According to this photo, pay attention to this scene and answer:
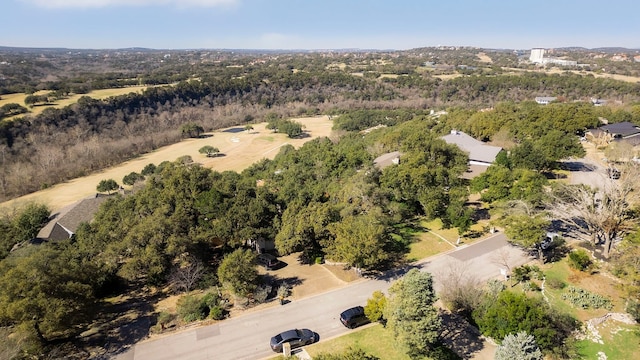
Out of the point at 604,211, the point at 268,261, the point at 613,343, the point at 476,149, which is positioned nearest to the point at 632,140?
the point at 476,149

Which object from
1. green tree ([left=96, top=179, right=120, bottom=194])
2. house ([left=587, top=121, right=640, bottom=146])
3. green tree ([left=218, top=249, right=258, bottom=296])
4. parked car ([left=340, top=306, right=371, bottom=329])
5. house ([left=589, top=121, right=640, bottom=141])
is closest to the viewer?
parked car ([left=340, top=306, right=371, bottom=329])

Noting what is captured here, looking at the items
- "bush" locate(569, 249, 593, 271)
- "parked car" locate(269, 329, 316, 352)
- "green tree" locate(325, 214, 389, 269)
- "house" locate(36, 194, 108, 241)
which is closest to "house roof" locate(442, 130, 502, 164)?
"bush" locate(569, 249, 593, 271)

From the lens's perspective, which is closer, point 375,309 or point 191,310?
point 375,309

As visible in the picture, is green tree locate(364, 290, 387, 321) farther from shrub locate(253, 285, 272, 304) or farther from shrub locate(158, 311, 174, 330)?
shrub locate(158, 311, 174, 330)

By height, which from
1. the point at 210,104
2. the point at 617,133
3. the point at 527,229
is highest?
the point at 210,104

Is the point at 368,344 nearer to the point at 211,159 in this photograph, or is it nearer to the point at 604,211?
the point at 604,211

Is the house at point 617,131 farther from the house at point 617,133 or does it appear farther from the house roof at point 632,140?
the house roof at point 632,140

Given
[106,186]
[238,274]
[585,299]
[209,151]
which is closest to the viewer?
[585,299]

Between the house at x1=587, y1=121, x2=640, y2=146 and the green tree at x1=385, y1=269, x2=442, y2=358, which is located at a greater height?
the house at x1=587, y1=121, x2=640, y2=146
